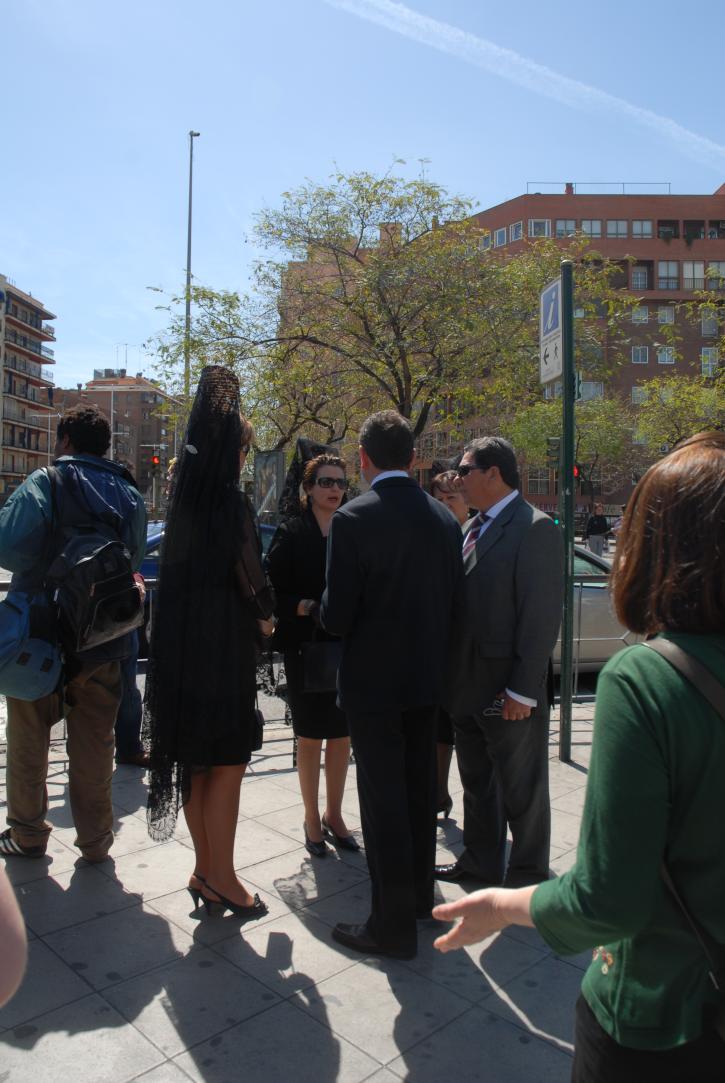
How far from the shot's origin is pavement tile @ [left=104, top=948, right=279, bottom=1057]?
2633mm

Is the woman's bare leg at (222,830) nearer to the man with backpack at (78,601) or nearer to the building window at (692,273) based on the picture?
the man with backpack at (78,601)

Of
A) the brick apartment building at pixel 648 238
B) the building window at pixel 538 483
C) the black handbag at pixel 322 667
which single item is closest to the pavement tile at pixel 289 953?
the black handbag at pixel 322 667

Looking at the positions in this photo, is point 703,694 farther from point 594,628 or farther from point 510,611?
point 594,628

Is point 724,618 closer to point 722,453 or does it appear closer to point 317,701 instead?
point 722,453

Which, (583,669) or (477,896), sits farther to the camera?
(583,669)

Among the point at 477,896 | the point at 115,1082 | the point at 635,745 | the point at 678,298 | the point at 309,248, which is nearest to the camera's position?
the point at 635,745

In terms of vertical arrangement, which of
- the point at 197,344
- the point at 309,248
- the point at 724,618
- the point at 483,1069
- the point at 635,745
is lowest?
the point at 483,1069

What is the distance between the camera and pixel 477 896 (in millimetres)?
1481

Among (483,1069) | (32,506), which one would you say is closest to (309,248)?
(32,506)

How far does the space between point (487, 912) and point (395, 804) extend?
5.56ft

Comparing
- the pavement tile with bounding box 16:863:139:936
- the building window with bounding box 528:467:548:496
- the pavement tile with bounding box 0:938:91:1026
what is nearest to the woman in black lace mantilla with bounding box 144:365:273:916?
the pavement tile with bounding box 16:863:139:936

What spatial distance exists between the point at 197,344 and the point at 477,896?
18014mm

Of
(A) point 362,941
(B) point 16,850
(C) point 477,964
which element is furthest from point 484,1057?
(B) point 16,850

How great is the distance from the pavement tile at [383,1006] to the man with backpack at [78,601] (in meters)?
1.51
